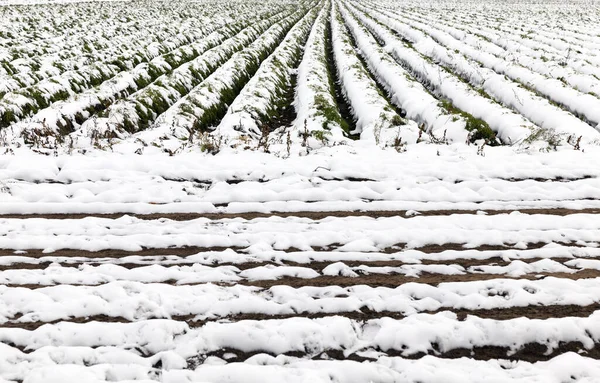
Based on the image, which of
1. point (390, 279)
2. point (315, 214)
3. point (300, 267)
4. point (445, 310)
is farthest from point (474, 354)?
point (315, 214)

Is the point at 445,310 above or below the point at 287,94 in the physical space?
below

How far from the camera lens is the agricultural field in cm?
337

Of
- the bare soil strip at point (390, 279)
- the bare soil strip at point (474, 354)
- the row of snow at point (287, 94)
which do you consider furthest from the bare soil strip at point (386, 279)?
the row of snow at point (287, 94)

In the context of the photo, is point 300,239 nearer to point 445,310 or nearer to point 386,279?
point 386,279

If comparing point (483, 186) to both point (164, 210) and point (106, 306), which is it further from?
point (106, 306)

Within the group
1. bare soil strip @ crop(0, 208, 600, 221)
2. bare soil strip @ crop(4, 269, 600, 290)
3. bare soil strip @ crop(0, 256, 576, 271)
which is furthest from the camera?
bare soil strip @ crop(0, 208, 600, 221)

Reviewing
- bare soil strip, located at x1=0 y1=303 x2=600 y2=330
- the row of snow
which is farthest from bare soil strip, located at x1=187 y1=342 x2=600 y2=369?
the row of snow

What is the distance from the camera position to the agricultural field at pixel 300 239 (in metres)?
3.37

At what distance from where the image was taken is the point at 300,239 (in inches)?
199

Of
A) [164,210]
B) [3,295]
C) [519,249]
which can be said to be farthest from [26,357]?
[519,249]

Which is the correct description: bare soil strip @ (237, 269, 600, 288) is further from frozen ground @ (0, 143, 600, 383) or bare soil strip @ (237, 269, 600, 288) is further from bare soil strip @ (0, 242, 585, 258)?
bare soil strip @ (0, 242, 585, 258)

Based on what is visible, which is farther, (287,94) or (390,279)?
(287,94)

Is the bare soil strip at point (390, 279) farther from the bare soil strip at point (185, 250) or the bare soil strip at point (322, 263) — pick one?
the bare soil strip at point (185, 250)

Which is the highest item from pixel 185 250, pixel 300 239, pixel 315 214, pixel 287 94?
pixel 287 94
